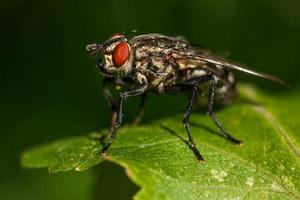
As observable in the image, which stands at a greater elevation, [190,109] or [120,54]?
[120,54]

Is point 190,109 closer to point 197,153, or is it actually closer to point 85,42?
point 197,153

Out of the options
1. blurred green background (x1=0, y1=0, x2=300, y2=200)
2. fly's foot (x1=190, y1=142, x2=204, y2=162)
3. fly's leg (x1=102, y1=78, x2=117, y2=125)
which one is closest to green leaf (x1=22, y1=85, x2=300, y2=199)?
fly's foot (x1=190, y1=142, x2=204, y2=162)

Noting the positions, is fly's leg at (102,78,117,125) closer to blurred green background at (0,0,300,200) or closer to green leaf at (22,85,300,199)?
green leaf at (22,85,300,199)

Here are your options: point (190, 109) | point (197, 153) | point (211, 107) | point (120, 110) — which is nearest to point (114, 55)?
point (120, 110)

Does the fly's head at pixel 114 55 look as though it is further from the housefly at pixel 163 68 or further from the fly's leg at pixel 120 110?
the fly's leg at pixel 120 110

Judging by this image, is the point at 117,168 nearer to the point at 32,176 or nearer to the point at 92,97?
the point at 32,176

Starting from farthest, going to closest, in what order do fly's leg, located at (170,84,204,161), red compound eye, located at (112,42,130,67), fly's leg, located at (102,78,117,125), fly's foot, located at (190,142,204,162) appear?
fly's leg, located at (102,78,117,125) → red compound eye, located at (112,42,130,67) → fly's leg, located at (170,84,204,161) → fly's foot, located at (190,142,204,162)
